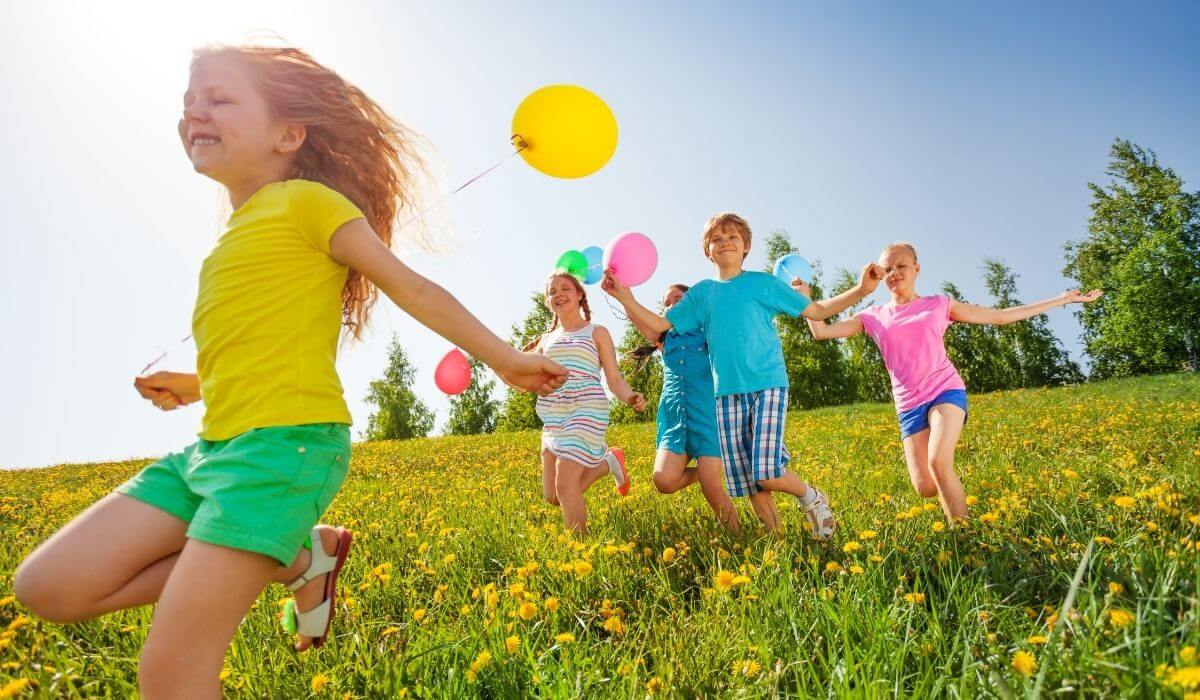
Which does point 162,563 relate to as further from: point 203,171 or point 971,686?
point 971,686

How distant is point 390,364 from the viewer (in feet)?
152

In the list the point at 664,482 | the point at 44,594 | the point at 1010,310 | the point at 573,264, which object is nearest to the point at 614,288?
the point at 573,264

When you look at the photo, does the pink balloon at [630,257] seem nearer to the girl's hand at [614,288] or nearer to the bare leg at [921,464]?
the girl's hand at [614,288]

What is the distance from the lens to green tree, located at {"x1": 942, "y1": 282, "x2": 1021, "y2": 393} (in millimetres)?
41438

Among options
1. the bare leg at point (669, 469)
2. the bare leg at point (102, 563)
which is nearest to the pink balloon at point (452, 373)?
the bare leg at point (669, 469)

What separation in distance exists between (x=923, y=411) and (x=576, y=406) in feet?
7.43

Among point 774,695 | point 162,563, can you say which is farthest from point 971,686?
point 162,563

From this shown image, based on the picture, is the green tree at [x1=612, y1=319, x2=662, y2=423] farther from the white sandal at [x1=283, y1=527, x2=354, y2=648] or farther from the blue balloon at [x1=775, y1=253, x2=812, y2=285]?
the white sandal at [x1=283, y1=527, x2=354, y2=648]

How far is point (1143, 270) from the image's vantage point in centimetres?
3850

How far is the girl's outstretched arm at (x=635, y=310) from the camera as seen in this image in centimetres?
457

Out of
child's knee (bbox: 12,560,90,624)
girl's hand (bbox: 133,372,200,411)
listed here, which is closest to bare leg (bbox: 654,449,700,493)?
girl's hand (bbox: 133,372,200,411)

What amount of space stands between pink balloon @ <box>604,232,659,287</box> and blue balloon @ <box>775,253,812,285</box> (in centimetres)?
100

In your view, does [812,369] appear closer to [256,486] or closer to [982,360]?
[982,360]

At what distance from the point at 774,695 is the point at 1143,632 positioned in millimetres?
964
